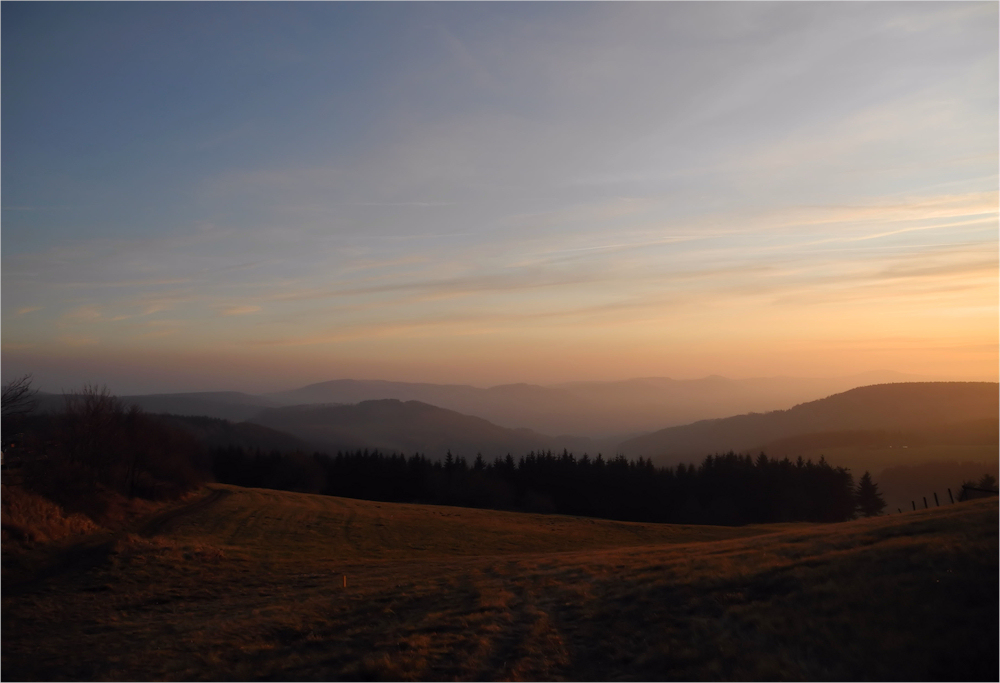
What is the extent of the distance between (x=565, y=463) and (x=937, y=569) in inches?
3262

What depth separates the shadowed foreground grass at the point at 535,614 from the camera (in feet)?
30.0

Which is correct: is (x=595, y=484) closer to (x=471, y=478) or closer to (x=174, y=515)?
(x=471, y=478)

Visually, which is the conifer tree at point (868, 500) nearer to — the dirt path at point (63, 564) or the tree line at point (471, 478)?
the tree line at point (471, 478)

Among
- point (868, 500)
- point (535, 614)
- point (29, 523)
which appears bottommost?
point (868, 500)

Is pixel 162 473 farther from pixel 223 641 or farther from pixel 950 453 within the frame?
pixel 950 453

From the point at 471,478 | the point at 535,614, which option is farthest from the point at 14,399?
the point at 471,478

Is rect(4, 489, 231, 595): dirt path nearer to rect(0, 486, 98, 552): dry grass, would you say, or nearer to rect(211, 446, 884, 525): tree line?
rect(0, 486, 98, 552): dry grass

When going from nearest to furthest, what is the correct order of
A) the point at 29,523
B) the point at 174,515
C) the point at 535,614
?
1. the point at 535,614
2. the point at 29,523
3. the point at 174,515

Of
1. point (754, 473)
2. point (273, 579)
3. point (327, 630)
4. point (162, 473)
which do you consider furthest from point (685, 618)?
point (754, 473)

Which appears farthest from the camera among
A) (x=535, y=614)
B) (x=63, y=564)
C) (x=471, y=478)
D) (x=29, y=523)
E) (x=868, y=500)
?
(x=471, y=478)

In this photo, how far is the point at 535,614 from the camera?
13.1 metres

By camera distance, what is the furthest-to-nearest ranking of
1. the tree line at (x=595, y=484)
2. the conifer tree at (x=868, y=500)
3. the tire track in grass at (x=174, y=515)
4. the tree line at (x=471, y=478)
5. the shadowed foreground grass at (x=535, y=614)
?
the conifer tree at (x=868, y=500), the tree line at (x=595, y=484), the tree line at (x=471, y=478), the tire track in grass at (x=174, y=515), the shadowed foreground grass at (x=535, y=614)

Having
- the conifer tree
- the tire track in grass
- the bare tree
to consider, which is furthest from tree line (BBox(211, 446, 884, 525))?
the bare tree

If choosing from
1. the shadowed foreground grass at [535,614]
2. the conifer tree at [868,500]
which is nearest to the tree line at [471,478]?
the conifer tree at [868,500]
